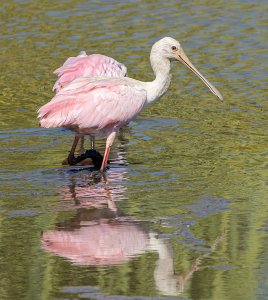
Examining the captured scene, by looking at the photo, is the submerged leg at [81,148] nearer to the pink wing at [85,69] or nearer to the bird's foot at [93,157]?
the pink wing at [85,69]

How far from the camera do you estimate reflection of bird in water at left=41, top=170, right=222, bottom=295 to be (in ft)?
23.1

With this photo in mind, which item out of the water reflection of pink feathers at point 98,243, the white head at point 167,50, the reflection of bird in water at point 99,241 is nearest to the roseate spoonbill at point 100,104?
the white head at point 167,50

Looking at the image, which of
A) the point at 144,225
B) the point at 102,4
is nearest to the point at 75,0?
the point at 102,4

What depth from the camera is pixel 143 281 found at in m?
6.87

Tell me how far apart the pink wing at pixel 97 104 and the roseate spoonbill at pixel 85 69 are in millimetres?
1314

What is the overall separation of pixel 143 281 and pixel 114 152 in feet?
15.1

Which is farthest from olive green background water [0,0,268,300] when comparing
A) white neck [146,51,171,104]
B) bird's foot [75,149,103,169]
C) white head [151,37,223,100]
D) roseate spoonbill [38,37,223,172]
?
white head [151,37,223,100]

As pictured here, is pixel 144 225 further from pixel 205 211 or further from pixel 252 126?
pixel 252 126

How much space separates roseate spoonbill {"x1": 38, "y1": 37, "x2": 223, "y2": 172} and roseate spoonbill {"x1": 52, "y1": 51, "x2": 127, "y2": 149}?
116cm

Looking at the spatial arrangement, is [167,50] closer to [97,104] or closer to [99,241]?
[97,104]

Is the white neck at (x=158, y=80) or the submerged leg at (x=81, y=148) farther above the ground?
the white neck at (x=158, y=80)

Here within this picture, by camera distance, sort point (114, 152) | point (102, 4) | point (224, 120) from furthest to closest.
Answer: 1. point (102, 4)
2. point (224, 120)
3. point (114, 152)

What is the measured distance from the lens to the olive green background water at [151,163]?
7.02 metres

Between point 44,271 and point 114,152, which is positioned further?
point 114,152
